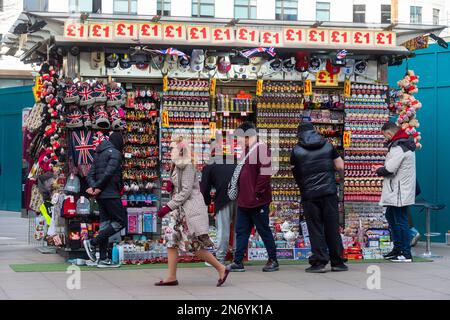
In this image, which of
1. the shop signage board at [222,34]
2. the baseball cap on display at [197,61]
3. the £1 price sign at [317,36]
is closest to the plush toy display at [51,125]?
the shop signage board at [222,34]

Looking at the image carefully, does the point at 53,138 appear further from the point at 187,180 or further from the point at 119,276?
the point at 187,180

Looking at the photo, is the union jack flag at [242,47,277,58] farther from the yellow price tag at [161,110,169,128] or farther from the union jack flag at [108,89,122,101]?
the union jack flag at [108,89,122,101]

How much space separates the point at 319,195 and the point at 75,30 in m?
4.46

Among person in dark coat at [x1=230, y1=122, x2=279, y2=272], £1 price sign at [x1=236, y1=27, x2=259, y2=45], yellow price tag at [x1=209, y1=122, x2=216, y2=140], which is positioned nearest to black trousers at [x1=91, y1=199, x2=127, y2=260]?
person in dark coat at [x1=230, y1=122, x2=279, y2=272]

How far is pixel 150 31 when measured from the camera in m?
13.7

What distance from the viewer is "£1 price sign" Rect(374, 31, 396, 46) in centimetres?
1451

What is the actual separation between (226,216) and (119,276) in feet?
6.35

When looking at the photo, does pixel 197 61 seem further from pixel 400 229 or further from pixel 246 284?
pixel 246 284

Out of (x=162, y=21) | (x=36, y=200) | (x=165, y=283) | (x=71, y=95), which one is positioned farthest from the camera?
(x=36, y=200)

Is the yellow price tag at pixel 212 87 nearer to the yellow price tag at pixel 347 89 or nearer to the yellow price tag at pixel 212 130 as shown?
the yellow price tag at pixel 212 130

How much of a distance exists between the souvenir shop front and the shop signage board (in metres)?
0.02

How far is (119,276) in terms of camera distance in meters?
11.6

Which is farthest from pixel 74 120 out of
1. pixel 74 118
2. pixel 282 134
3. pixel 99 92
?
pixel 282 134
